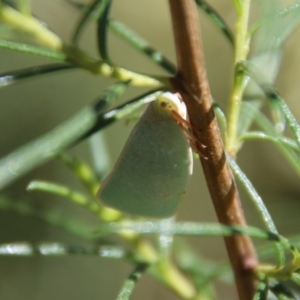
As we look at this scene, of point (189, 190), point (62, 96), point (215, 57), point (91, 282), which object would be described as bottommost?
point (91, 282)

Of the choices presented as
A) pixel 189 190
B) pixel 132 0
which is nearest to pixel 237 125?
pixel 189 190

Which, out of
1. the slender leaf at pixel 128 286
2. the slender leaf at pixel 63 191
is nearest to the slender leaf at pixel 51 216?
the slender leaf at pixel 63 191

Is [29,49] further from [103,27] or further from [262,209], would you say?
[262,209]

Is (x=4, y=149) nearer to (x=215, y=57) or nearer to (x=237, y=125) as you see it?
(x=215, y=57)

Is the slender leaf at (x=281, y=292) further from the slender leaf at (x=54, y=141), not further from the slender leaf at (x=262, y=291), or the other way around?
the slender leaf at (x=54, y=141)

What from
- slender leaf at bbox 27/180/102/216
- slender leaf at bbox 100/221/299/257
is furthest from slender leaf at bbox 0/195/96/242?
slender leaf at bbox 100/221/299/257

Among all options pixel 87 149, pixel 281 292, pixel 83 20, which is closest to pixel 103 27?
pixel 83 20

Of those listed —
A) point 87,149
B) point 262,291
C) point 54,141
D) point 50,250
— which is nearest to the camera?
point 54,141
